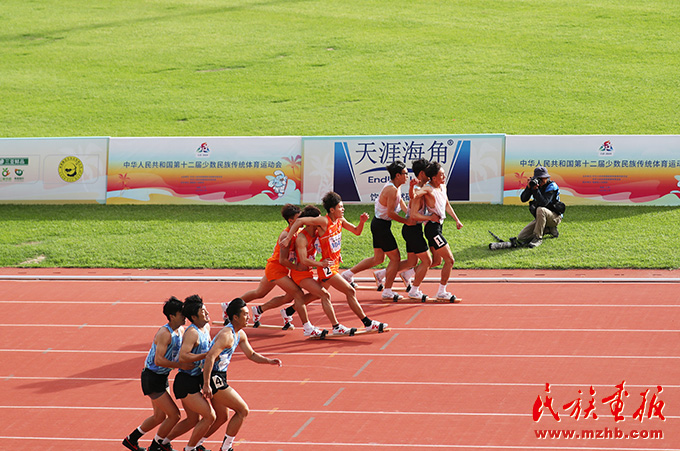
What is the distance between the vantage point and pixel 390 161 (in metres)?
17.2

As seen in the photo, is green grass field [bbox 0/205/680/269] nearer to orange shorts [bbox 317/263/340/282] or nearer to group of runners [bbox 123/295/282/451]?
orange shorts [bbox 317/263/340/282]

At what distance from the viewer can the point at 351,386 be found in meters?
8.95

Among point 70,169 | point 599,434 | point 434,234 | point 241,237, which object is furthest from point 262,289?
point 70,169

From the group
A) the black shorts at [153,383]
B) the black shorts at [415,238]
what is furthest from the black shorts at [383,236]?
the black shorts at [153,383]

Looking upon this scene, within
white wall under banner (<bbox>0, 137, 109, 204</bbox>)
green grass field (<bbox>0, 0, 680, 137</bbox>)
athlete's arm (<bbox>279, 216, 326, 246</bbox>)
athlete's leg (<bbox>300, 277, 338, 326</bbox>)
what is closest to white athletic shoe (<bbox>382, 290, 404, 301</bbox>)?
athlete's leg (<bbox>300, 277, 338, 326</bbox>)

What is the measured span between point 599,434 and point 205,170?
39.9 ft

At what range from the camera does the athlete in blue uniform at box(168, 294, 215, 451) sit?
6.96 metres

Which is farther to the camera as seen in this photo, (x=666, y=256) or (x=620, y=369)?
(x=666, y=256)

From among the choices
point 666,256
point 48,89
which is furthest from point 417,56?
point 666,256

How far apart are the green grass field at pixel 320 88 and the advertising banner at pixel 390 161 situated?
54 centimetres

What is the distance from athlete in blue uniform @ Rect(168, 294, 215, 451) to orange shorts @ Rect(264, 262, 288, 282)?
333 cm

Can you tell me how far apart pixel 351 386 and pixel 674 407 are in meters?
3.25

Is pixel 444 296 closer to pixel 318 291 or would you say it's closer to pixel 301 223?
pixel 318 291

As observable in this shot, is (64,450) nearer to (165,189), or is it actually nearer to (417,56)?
(165,189)
